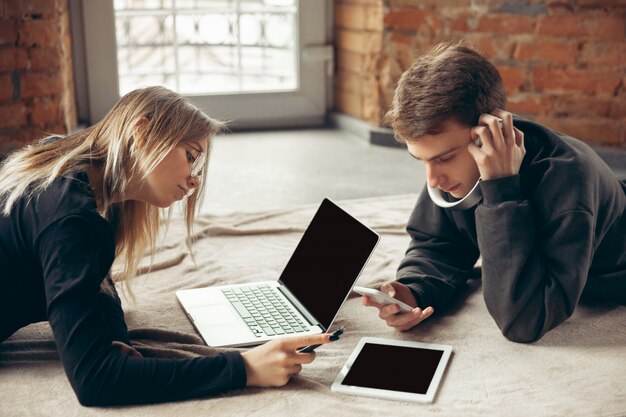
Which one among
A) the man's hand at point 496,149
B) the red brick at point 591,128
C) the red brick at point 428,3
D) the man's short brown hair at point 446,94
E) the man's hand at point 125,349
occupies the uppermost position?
the red brick at point 428,3

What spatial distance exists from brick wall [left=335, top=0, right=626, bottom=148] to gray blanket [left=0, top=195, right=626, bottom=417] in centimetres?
130

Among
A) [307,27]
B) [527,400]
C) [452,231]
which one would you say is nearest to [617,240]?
[452,231]

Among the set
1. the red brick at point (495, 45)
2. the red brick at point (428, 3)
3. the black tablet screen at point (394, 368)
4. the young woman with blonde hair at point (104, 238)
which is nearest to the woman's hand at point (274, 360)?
the young woman with blonde hair at point (104, 238)

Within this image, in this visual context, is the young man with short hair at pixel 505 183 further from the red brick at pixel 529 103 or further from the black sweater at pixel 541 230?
the red brick at pixel 529 103

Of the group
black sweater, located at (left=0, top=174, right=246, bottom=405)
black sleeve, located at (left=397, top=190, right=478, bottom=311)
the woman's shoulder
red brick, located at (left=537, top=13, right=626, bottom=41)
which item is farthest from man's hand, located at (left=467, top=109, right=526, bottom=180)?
red brick, located at (left=537, top=13, right=626, bottom=41)

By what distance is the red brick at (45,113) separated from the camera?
2.90 meters

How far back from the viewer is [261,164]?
3225 mm

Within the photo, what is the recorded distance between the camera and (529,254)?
1539 mm

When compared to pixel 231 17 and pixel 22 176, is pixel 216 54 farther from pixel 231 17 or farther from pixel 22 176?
pixel 22 176

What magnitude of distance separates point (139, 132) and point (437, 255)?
73 centimetres

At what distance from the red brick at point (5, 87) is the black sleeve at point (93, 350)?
1.61m

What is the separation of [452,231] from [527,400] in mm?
529

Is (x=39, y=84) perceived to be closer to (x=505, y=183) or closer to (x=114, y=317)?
(x=114, y=317)

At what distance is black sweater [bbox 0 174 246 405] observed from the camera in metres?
1.30
